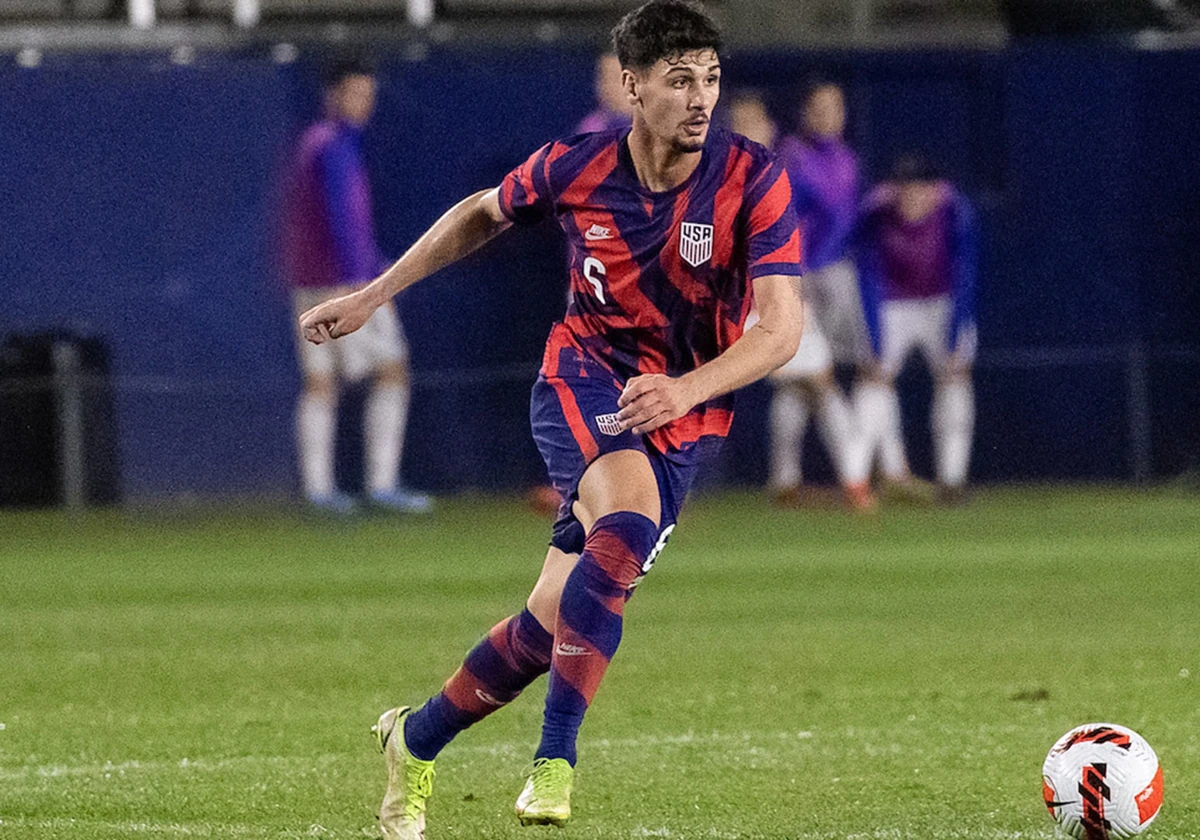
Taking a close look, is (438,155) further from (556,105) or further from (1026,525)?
(1026,525)

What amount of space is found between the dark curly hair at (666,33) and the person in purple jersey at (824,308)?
10.0m

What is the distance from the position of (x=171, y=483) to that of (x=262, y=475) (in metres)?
0.72

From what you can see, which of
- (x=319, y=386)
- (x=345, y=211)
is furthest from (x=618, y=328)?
(x=345, y=211)

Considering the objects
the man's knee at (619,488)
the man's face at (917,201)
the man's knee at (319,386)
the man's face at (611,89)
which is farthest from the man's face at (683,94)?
the man's face at (917,201)

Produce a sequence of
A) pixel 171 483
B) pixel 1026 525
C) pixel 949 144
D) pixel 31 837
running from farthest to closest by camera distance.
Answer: pixel 949 144 → pixel 171 483 → pixel 1026 525 → pixel 31 837

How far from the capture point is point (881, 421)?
16188mm

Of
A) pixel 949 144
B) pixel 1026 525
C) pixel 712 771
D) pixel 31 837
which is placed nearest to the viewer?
pixel 31 837

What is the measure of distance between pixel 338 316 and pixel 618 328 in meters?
0.73

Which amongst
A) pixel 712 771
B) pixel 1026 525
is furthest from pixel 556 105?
pixel 712 771

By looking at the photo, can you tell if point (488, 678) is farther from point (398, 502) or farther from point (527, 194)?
point (398, 502)

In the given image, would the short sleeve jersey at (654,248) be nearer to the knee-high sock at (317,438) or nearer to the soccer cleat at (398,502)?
the knee-high sock at (317,438)

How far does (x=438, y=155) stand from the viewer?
1870cm

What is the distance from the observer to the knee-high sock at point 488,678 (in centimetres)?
558

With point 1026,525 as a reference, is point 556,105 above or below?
above
